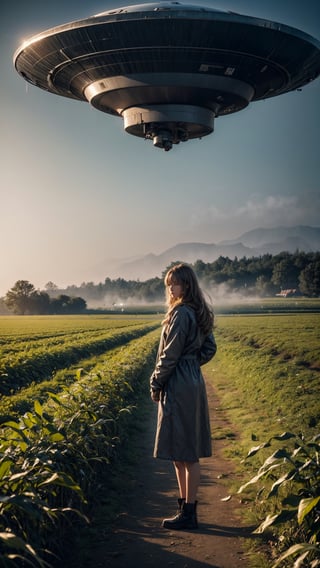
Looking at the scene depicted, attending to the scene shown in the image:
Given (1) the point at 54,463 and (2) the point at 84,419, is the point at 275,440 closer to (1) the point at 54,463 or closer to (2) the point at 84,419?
(2) the point at 84,419

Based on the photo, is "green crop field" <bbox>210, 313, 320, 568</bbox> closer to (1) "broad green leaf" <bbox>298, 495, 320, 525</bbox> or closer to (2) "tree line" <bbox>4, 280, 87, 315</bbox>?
(1) "broad green leaf" <bbox>298, 495, 320, 525</bbox>

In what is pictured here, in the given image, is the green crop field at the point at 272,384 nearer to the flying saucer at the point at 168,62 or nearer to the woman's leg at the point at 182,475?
the woman's leg at the point at 182,475

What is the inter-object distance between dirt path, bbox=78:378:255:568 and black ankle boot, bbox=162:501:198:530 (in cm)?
7

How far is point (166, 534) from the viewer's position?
20.3 ft

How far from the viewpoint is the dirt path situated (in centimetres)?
547

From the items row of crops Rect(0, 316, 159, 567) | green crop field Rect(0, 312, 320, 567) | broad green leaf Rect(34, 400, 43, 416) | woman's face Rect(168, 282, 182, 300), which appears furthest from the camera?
woman's face Rect(168, 282, 182, 300)

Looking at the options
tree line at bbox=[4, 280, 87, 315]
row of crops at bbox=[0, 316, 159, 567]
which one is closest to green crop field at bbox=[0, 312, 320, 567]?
row of crops at bbox=[0, 316, 159, 567]

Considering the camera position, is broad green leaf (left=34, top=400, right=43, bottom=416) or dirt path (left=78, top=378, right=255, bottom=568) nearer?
dirt path (left=78, top=378, right=255, bottom=568)

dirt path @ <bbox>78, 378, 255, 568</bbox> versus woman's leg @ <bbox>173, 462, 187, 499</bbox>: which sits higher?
woman's leg @ <bbox>173, 462, 187, 499</bbox>

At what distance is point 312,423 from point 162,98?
922 cm

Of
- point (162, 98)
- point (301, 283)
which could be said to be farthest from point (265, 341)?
point (301, 283)

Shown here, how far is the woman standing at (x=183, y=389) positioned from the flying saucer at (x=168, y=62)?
381 inches

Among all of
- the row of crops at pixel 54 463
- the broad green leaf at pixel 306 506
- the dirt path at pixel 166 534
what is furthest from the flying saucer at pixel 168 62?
the broad green leaf at pixel 306 506

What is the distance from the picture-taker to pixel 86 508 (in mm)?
6648
